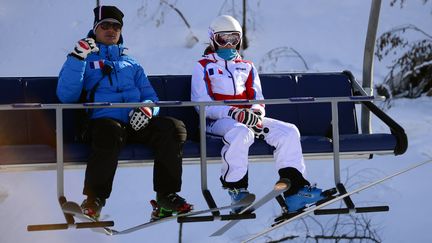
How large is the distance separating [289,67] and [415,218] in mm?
2272

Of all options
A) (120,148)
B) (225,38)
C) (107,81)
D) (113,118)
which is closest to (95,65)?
(107,81)

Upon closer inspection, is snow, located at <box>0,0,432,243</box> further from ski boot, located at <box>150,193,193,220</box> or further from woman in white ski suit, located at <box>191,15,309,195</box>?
ski boot, located at <box>150,193,193,220</box>

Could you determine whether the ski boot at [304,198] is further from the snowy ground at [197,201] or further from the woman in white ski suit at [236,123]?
the snowy ground at [197,201]

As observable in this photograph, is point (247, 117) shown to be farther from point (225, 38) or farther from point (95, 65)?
point (95, 65)

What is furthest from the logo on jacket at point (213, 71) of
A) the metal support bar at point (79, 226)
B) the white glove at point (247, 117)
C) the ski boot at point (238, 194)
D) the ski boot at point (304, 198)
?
the metal support bar at point (79, 226)

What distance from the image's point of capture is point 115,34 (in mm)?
7305

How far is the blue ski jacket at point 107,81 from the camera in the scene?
703 centimetres

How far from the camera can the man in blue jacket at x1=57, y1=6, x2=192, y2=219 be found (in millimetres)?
6805

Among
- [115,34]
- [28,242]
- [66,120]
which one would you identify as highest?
[115,34]

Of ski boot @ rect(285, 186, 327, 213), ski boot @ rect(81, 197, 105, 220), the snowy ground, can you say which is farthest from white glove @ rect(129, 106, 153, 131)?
the snowy ground

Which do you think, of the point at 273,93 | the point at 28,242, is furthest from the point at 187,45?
the point at 273,93

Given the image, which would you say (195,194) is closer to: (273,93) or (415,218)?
(415,218)

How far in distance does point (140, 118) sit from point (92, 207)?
630 mm

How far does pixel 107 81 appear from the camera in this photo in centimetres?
721
